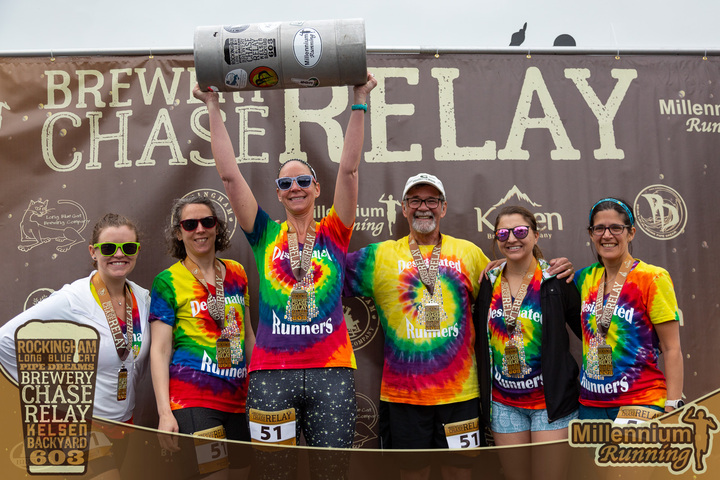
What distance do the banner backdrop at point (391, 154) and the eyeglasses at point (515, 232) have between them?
704mm

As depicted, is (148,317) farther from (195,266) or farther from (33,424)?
(33,424)

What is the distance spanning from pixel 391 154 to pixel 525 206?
988 mm

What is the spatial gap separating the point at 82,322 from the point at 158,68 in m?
1.90

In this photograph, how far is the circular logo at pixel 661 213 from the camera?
4.12 m

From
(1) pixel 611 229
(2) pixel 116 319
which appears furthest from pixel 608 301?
(2) pixel 116 319

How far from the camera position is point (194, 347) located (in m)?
3.20

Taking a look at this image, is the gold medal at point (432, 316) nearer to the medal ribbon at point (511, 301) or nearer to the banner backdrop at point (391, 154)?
the medal ribbon at point (511, 301)

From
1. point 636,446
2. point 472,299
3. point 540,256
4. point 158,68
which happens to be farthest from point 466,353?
point 158,68

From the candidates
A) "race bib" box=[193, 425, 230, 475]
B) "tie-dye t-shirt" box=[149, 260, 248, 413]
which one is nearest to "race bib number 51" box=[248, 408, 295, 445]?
"race bib" box=[193, 425, 230, 475]

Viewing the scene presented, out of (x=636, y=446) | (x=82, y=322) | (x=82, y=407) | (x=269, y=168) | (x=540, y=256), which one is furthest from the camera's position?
(x=269, y=168)

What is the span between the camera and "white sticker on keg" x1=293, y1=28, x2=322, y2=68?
9.06ft

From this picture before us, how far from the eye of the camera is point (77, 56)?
4141 mm

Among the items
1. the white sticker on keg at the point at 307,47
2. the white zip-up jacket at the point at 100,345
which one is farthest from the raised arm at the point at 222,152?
the white zip-up jacket at the point at 100,345

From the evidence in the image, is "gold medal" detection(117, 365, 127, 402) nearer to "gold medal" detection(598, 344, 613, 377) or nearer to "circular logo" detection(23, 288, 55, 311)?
"circular logo" detection(23, 288, 55, 311)
